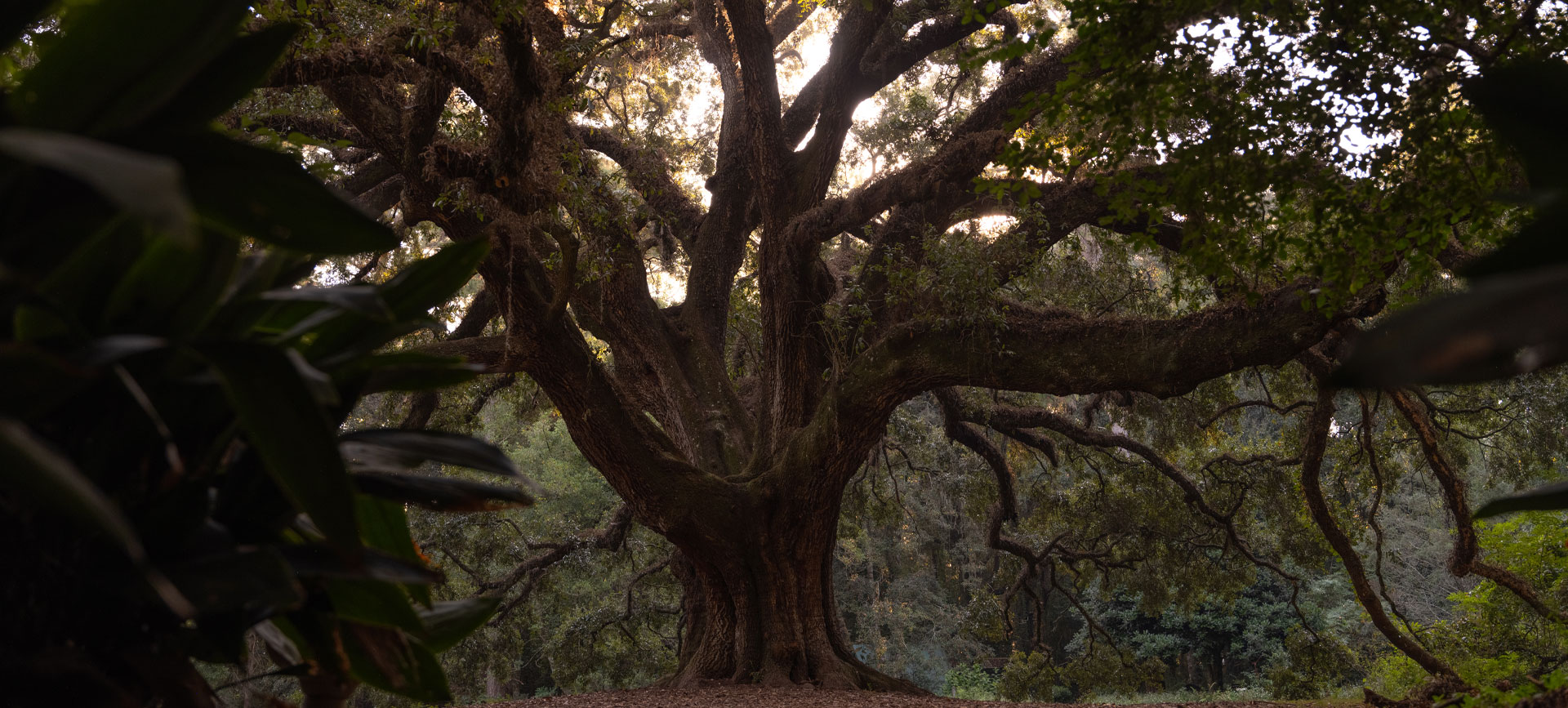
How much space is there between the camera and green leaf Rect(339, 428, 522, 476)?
3.33 ft

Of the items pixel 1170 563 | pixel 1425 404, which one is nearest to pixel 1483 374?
pixel 1425 404

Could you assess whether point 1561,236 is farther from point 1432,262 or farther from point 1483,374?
point 1432,262

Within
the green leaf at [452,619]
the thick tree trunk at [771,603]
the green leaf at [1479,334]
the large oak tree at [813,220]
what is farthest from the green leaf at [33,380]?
the thick tree trunk at [771,603]

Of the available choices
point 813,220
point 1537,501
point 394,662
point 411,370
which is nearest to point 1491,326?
point 1537,501

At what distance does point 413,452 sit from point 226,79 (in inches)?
17.7

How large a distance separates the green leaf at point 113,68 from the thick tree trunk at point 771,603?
4.92m

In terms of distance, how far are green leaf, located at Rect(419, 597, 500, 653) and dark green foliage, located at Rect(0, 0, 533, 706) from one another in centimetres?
13

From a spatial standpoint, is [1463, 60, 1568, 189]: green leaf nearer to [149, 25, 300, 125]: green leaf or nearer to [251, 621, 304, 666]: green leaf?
[149, 25, 300, 125]: green leaf

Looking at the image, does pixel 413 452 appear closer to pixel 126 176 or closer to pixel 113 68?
pixel 113 68

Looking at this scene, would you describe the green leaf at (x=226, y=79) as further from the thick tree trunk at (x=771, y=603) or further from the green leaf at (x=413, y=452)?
the thick tree trunk at (x=771, y=603)

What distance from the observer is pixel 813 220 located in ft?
18.0

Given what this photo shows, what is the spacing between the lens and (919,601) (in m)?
20.9

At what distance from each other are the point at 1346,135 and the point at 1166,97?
27.3 inches

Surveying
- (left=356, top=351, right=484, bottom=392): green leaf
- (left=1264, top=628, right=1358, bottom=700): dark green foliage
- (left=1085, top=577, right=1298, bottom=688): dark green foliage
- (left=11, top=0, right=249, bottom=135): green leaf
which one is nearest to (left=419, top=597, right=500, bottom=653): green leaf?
(left=356, top=351, right=484, bottom=392): green leaf
